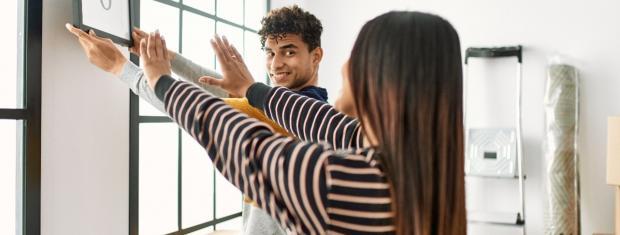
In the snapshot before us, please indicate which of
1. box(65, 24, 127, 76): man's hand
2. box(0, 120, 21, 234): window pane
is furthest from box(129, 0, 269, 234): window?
box(65, 24, 127, 76): man's hand

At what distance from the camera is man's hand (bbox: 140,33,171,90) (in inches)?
37.5

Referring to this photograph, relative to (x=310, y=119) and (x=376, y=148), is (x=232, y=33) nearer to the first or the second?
(x=310, y=119)

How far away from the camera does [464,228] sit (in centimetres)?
89

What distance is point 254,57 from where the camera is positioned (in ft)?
11.2

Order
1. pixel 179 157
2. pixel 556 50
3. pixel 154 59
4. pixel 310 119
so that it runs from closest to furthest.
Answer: pixel 154 59 < pixel 310 119 < pixel 179 157 < pixel 556 50

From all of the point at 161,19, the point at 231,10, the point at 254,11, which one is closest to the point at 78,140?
the point at 161,19

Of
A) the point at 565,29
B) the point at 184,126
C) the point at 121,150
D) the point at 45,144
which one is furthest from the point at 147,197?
the point at 565,29

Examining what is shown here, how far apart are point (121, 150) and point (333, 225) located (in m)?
1.39

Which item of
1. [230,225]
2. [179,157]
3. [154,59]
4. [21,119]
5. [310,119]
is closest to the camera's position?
[154,59]

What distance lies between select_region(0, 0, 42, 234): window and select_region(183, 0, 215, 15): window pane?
3.59 feet

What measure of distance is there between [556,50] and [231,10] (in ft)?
6.66

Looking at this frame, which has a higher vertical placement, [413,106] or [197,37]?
[197,37]

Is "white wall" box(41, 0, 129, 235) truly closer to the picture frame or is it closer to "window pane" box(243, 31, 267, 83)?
the picture frame

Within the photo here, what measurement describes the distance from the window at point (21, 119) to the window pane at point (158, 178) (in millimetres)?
722
